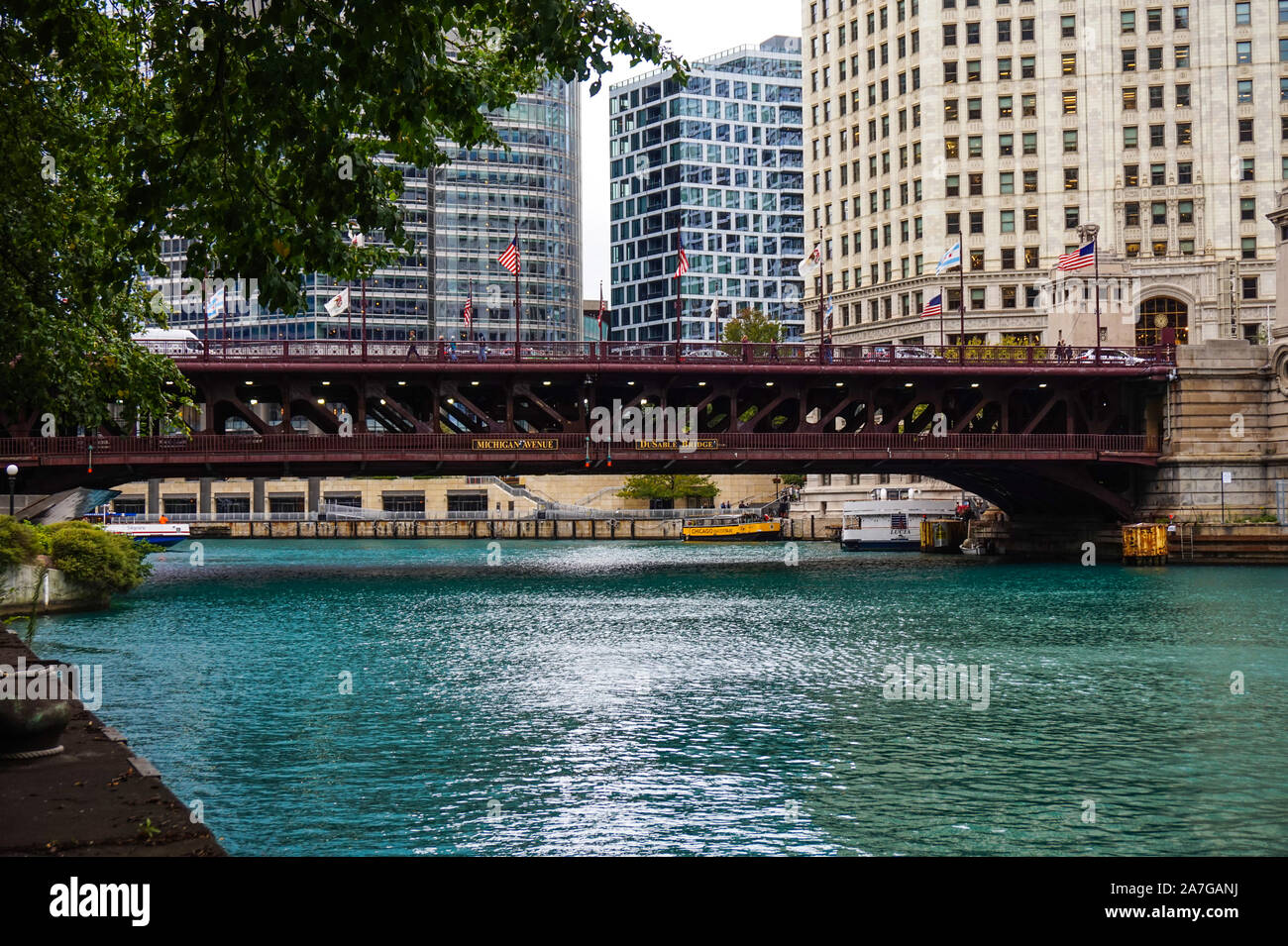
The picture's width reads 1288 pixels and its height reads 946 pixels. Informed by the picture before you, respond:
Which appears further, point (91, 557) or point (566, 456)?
point (566, 456)

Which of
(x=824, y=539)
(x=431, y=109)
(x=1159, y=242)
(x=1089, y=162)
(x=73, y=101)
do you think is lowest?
(x=824, y=539)

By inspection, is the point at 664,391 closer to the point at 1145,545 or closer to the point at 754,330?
the point at 1145,545

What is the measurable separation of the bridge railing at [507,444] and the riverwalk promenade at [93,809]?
51.1m

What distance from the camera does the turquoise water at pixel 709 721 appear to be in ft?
61.7

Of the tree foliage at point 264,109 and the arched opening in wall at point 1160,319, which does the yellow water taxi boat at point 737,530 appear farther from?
the tree foliage at point 264,109

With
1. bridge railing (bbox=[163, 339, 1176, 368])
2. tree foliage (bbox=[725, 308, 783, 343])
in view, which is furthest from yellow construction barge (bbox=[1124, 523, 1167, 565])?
tree foliage (bbox=[725, 308, 783, 343])

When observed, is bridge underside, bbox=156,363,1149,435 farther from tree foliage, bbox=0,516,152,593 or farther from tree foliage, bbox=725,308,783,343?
tree foliage, bbox=725,308,783,343

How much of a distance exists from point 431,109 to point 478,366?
51.1m

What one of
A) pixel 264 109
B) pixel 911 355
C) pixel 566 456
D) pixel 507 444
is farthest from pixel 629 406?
pixel 264 109

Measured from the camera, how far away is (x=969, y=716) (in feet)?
91.2

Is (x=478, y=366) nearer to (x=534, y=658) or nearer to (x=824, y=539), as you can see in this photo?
(x=534, y=658)

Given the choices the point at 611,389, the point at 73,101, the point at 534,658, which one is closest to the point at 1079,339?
the point at 611,389

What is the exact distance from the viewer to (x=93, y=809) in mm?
13586

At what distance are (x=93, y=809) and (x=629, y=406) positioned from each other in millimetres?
59760
